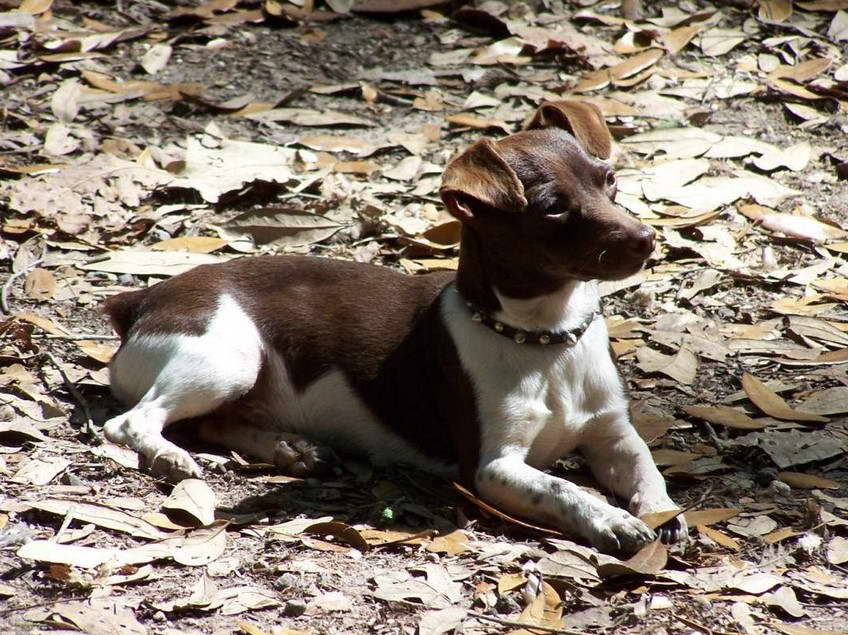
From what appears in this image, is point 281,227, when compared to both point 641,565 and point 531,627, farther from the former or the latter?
point 531,627

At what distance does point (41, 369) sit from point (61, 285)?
788 millimetres

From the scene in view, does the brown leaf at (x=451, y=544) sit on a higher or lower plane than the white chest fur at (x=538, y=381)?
lower

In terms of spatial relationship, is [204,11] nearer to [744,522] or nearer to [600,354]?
[600,354]

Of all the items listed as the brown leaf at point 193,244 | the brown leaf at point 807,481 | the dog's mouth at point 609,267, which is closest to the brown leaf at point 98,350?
the brown leaf at point 193,244

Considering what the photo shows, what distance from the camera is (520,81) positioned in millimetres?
7922

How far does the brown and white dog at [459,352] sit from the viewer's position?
4289 mm

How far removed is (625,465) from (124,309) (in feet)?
7.52

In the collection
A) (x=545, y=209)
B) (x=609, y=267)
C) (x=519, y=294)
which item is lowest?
(x=519, y=294)

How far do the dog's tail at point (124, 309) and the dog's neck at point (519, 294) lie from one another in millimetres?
1539

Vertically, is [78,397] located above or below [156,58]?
below

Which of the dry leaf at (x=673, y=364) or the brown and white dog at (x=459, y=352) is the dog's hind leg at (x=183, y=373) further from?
the dry leaf at (x=673, y=364)

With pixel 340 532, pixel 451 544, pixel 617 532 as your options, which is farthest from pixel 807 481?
pixel 340 532

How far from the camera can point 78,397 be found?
5.22 metres

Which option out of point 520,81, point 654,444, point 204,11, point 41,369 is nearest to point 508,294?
point 654,444
